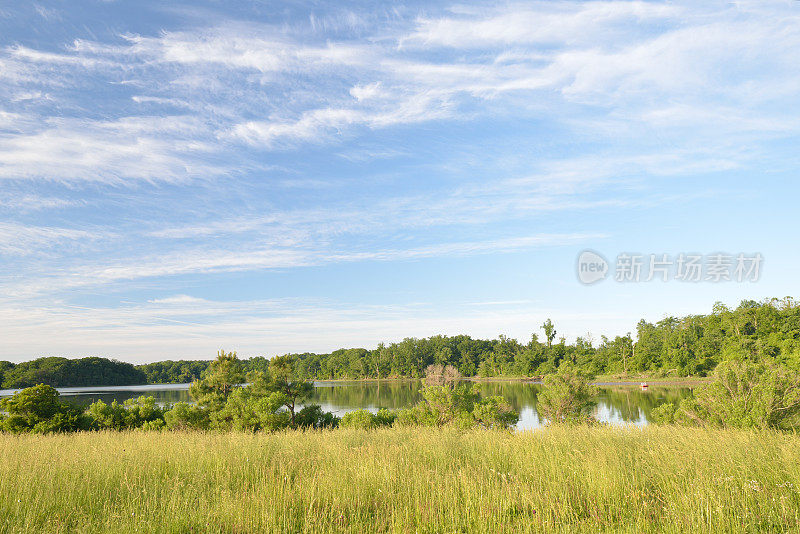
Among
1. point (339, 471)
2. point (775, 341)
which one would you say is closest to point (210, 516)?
point (339, 471)

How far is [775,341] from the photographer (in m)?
74.0

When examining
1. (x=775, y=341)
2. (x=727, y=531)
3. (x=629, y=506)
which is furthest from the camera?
(x=775, y=341)

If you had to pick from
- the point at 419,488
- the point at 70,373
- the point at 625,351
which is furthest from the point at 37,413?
the point at 70,373

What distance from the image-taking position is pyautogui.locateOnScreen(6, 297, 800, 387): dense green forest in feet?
267

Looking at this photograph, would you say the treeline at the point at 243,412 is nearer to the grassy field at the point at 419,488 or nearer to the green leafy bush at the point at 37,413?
Answer: the green leafy bush at the point at 37,413

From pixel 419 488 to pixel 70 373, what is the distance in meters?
169

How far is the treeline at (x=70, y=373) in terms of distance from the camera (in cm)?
11400

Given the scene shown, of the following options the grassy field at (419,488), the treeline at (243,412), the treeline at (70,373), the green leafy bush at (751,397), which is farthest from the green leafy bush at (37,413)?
the treeline at (70,373)

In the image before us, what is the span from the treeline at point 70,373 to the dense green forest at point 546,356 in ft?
0.83

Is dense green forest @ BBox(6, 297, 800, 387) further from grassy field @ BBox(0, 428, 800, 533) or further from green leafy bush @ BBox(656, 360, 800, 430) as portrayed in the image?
Result: grassy field @ BBox(0, 428, 800, 533)

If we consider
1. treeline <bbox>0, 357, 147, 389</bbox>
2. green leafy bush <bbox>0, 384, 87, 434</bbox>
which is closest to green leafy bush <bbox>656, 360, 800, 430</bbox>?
green leafy bush <bbox>0, 384, 87, 434</bbox>

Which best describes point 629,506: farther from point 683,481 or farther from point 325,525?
point 325,525

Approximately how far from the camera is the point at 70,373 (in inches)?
5423

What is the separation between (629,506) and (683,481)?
38.1 inches
